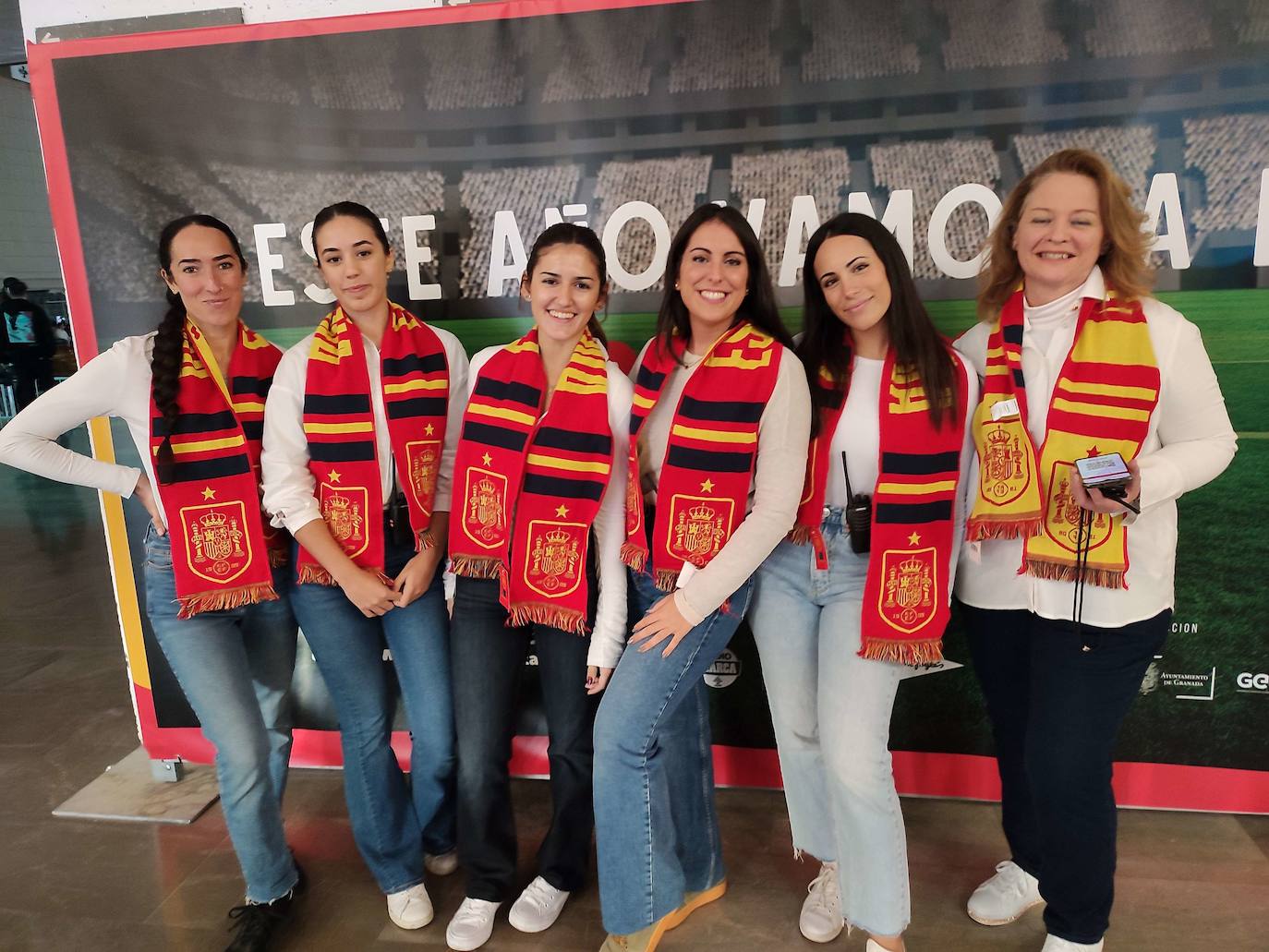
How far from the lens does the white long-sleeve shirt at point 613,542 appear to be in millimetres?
1958

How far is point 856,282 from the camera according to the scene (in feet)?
6.04

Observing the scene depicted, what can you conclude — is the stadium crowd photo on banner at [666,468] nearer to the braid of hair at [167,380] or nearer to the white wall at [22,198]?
the braid of hair at [167,380]

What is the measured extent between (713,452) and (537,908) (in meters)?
1.29

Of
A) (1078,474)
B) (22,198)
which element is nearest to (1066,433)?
(1078,474)

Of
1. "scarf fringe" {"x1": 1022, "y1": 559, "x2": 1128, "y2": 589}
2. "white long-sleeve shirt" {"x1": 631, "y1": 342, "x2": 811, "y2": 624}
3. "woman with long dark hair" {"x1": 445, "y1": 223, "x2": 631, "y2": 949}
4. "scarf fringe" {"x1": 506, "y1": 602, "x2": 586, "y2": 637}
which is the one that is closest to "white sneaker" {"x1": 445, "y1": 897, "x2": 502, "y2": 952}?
"woman with long dark hair" {"x1": 445, "y1": 223, "x2": 631, "y2": 949}

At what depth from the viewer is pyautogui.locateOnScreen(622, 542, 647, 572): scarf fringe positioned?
6.31ft

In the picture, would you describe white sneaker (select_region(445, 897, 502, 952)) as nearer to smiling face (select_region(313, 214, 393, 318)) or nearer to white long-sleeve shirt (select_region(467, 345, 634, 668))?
white long-sleeve shirt (select_region(467, 345, 634, 668))

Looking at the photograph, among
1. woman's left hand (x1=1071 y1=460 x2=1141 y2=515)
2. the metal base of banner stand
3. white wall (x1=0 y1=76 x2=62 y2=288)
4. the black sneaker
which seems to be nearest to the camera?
woman's left hand (x1=1071 y1=460 x2=1141 y2=515)

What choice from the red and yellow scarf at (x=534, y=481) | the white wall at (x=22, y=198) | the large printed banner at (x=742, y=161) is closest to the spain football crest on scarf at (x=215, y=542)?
the red and yellow scarf at (x=534, y=481)

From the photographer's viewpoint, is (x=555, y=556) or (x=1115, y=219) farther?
(x=555, y=556)

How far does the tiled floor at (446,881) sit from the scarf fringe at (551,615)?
0.85 m

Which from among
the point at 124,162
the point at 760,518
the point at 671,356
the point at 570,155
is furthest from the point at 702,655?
the point at 124,162

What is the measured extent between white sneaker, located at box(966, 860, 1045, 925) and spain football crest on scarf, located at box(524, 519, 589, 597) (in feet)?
4.48

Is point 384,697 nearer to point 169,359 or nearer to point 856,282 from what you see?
point 169,359
